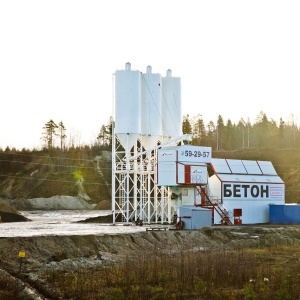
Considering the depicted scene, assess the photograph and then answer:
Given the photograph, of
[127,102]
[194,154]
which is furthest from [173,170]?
[127,102]

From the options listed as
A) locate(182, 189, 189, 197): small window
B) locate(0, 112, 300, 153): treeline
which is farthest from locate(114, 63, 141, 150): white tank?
locate(0, 112, 300, 153): treeline

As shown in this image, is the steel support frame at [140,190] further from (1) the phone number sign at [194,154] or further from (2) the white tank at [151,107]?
(1) the phone number sign at [194,154]

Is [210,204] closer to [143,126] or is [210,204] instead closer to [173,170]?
[173,170]

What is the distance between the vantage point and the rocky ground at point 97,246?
2416 cm

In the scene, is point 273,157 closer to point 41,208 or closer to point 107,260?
point 41,208

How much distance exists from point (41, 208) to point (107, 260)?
67.0m

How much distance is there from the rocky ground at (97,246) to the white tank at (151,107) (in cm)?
1351

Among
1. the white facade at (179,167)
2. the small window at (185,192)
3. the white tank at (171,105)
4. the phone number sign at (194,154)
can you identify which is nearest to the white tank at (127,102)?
the white facade at (179,167)

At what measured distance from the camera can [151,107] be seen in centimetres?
5050

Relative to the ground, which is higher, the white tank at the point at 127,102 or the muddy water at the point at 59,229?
the white tank at the point at 127,102

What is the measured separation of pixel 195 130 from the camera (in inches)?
5906

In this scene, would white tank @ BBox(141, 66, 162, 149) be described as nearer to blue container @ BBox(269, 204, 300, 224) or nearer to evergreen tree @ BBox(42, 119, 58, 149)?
blue container @ BBox(269, 204, 300, 224)

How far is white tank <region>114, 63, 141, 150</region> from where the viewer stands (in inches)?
1907

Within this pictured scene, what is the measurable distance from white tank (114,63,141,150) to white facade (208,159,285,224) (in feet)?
22.8
